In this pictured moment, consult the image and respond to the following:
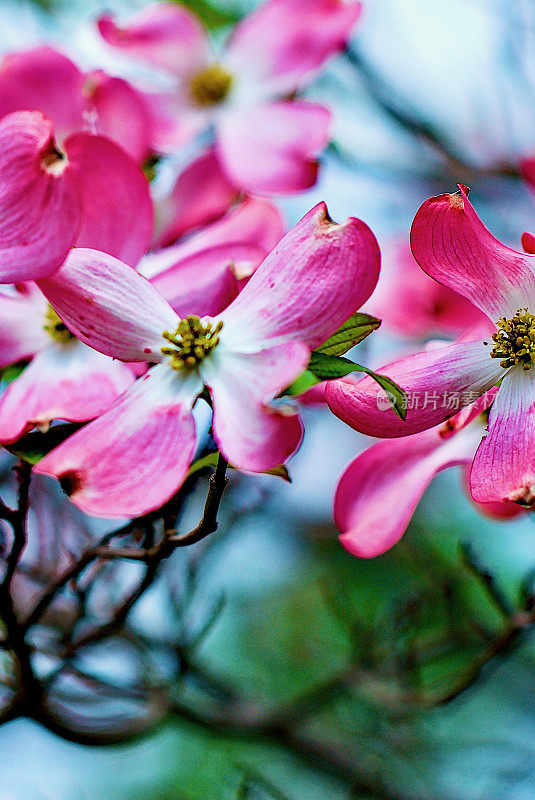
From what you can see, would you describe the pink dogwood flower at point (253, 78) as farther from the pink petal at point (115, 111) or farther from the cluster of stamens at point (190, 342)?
the cluster of stamens at point (190, 342)

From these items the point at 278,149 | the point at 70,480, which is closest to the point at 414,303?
the point at 278,149

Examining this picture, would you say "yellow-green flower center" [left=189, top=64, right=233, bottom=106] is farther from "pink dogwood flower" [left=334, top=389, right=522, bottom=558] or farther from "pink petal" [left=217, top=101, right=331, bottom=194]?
"pink dogwood flower" [left=334, top=389, right=522, bottom=558]

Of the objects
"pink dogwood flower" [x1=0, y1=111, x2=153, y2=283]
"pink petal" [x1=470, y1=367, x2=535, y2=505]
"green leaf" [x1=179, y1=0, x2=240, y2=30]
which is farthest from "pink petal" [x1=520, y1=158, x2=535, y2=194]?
"green leaf" [x1=179, y1=0, x2=240, y2=30]

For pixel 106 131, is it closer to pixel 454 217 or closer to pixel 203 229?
pixel 203 229

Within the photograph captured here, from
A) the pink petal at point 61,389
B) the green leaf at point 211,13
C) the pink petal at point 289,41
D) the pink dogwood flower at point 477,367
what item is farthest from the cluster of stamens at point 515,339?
the green leaf at point 211,13

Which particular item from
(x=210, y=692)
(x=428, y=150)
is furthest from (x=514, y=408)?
(x=428, y=150)

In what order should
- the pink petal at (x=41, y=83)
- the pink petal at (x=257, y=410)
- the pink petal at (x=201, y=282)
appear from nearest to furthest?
the pink petal at (x=257, y=410), the pink petal at (x=201, y=282), the pink petal at (x=41, y=83)
